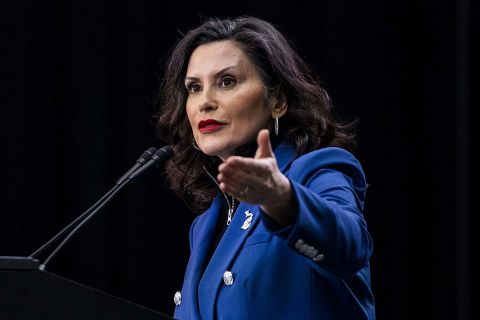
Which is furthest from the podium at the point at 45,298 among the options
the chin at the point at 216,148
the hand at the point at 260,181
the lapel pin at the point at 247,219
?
the chin at the point at 216,148

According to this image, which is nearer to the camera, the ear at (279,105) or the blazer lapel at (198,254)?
the blazer lapel at (198,254)

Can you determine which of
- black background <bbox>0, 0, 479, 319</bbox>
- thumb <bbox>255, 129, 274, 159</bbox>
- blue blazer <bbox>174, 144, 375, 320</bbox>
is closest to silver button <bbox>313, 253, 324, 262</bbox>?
blue blazer <bbox>174, 144, 375, 320</bbox>

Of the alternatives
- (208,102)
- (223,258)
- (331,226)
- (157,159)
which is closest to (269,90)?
(208,102)

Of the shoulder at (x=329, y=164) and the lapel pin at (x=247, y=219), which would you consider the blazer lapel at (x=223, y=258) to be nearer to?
the lapel pin at (x=247, y=219)

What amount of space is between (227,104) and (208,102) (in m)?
0.05

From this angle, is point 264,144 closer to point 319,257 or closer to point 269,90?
point 319,257

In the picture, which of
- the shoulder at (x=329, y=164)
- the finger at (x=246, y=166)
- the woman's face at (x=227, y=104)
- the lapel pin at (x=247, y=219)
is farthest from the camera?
the woman's face at (x=227, y=104)

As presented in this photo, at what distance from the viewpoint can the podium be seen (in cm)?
131

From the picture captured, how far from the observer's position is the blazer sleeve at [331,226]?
139cm

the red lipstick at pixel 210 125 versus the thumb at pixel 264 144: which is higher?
the thumb at pixel 264 144

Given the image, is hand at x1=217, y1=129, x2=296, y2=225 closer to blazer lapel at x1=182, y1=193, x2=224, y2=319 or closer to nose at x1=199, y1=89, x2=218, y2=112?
blazer lapel at x1=182, y1=193, x2=224, y2=319

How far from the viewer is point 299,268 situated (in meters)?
1.68

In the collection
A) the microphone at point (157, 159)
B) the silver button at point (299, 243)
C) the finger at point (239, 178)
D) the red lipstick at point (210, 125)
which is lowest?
the microphone at point (157, 159)

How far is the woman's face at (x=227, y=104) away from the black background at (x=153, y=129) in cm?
107
